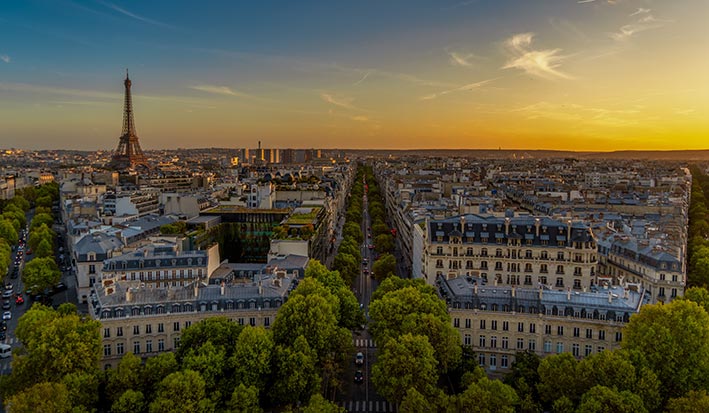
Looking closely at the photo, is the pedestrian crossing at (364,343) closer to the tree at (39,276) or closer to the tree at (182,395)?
the tree at (182,395)

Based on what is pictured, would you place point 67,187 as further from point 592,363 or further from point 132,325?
point 592,363

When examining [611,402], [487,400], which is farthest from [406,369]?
[611,402]

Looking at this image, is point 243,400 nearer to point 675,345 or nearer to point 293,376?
point 293,376

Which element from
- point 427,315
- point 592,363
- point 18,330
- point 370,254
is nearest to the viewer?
point 592,363

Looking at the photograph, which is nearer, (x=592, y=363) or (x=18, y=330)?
(x=592, y=363)

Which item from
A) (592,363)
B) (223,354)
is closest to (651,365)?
(592,363)

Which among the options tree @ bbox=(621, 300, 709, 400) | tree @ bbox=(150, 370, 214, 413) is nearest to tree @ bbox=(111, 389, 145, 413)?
tree @ bbox=(150, 370, 214, 413)
